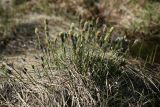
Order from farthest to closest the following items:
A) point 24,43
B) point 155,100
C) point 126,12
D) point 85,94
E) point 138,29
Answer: point 126,12 → point 138,29 → point 24,43 → point 155,100 → point 85,94

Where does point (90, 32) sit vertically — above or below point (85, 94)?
above

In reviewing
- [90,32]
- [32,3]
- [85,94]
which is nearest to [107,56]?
[90,32]

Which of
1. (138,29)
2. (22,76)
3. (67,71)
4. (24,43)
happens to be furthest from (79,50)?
(138,29)

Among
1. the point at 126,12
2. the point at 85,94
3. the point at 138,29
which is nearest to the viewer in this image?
the point at 85,94

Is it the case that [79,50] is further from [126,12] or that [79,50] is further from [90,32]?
[126,12]

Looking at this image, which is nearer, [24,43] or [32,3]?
[24,43]

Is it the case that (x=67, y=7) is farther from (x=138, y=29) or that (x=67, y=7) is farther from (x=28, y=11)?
(x=138, y=29)
